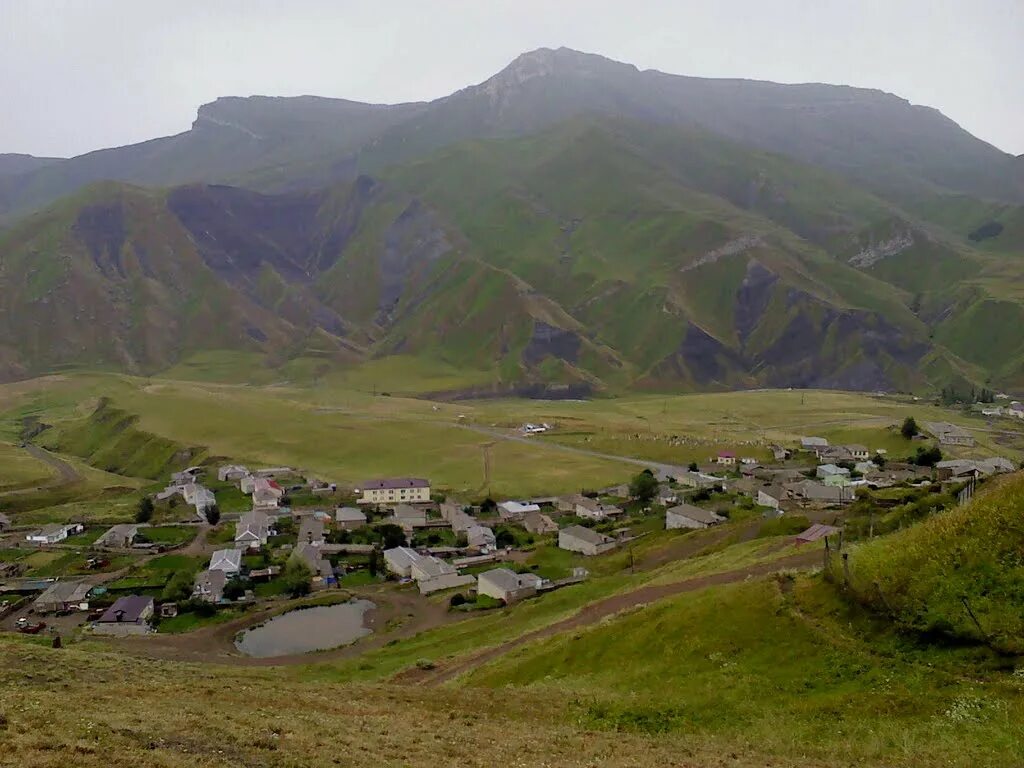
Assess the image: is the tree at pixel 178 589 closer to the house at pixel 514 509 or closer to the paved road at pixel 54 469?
the house at pixel 514 509

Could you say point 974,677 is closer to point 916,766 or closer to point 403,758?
point 916,766

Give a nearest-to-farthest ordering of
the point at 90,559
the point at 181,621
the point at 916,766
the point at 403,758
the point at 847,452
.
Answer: the point at 916,766
the point at 403,758
the point at 181,621
the point at 90,559
the point at 847,452

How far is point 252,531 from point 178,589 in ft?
60.1

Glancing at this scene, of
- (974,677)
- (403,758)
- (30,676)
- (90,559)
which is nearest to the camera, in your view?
(403,758)

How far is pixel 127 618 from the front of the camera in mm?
60625

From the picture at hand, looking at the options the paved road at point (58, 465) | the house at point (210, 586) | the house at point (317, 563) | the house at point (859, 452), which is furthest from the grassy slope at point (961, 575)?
the paved road at point (58, 465)

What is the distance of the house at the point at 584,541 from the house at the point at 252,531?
3333 cm

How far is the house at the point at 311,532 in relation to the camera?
82819 mm

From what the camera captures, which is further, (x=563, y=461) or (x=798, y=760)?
(x=563, y=461)

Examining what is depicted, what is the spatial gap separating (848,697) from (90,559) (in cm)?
7823

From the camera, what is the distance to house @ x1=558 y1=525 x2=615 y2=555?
75.9m

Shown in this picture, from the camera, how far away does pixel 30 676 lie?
2844cm

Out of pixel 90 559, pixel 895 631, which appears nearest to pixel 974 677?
pixel 895 631

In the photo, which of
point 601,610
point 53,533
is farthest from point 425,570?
point 53,533
